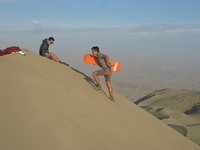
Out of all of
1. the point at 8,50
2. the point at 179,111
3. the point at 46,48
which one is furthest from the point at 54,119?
the point at 179,111

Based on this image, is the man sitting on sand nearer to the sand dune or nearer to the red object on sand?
the red object on sand

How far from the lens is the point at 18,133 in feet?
10.8

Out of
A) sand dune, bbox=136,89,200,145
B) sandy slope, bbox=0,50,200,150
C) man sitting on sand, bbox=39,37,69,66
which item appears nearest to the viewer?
sandy slope, bbox=0,50,200,150

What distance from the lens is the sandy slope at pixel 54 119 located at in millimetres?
3352

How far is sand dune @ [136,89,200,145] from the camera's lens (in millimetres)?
10323

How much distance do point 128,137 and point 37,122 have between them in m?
1.86

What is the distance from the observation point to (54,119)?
378 centimetres

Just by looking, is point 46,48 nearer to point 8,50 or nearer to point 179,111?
point 8,50

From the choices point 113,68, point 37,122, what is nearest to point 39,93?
point 37,122

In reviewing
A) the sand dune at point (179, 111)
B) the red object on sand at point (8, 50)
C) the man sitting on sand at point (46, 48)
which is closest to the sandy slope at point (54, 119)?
the red object on sand at point (8, 50)

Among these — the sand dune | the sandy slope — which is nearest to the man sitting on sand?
the sandy slope

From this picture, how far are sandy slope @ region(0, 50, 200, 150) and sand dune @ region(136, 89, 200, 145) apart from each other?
4509mm

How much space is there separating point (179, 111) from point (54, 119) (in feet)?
44.9

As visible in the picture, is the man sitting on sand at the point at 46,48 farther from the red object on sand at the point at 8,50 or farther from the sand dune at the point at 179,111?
the sand dune at the point at 179,111
